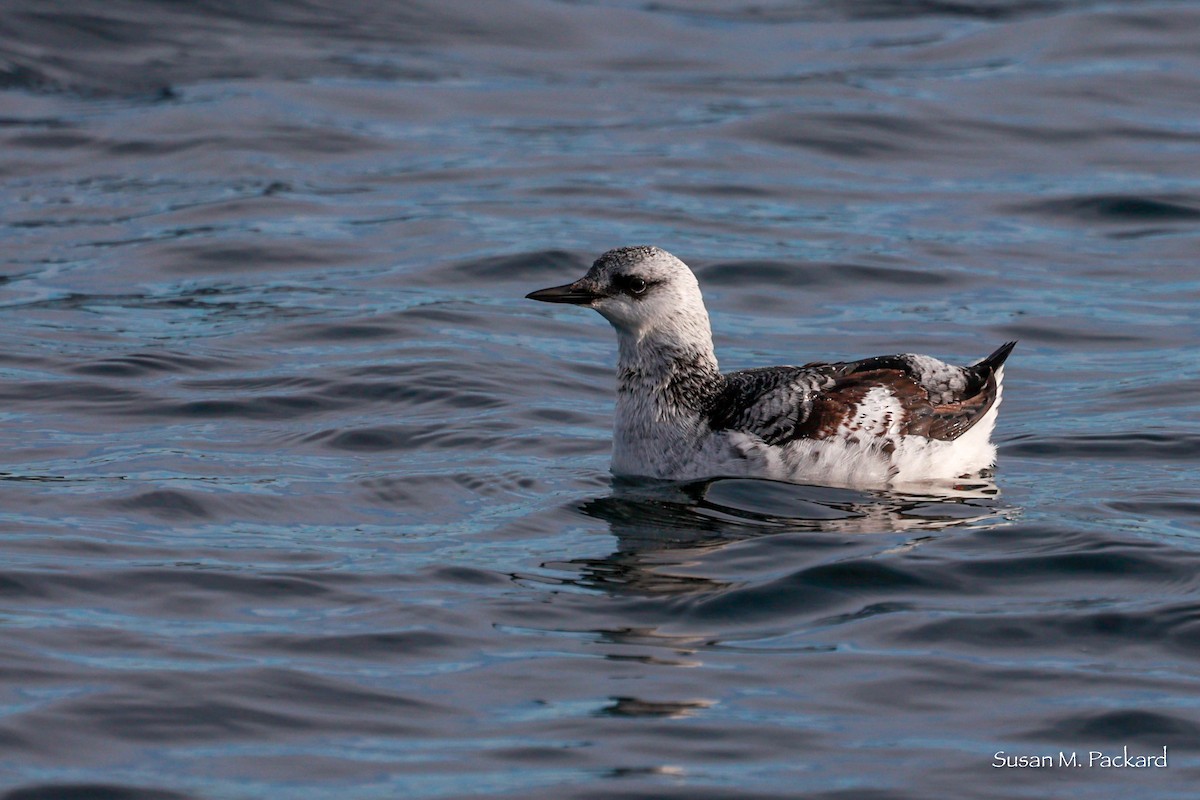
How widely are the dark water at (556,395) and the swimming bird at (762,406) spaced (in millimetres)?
225

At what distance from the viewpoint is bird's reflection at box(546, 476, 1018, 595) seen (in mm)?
8805

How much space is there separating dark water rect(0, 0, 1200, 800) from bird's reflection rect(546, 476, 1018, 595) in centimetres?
3

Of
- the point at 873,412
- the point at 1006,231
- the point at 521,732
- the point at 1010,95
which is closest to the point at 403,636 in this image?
the point at 521,732

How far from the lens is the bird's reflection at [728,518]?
347 inches

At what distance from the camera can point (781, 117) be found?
2064 cm

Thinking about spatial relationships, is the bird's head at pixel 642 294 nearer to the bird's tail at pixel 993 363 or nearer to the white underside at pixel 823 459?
the white underside at pixel 823 459

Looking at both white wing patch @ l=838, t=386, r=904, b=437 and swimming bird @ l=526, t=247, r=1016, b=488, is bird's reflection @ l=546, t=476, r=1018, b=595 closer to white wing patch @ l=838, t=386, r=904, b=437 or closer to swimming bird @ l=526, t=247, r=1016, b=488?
swimming bird @ l=526, t=247, r=1016, b=488

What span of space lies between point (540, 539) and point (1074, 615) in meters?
2.83

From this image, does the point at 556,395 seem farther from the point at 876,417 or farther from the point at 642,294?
the point at 876,417

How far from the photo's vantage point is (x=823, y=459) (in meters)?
10.0

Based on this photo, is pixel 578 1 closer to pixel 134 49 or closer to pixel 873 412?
pixel 134 49

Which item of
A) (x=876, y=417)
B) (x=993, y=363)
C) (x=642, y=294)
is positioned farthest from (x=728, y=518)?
(x=993, y=363)

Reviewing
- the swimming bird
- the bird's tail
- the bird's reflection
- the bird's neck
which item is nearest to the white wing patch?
the swimming bird

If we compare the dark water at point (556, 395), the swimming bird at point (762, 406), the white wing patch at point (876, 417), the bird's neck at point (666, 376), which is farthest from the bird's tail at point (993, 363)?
the bird's neck at point (666, 376)
